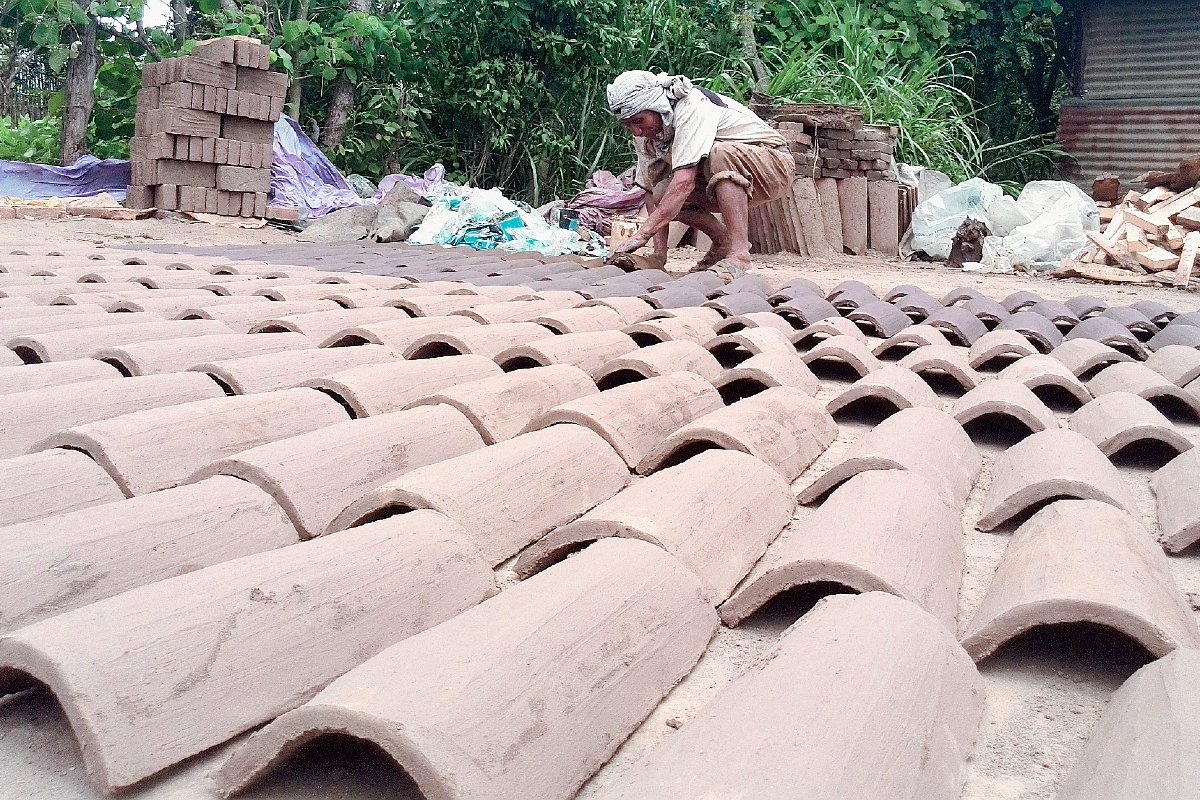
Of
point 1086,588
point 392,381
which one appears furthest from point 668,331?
point 1086,588

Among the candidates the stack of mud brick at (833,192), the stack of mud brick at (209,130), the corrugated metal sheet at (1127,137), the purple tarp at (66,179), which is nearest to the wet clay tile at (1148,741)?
the stack of mud brick at (833,192)

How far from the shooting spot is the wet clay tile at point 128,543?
1142 mm

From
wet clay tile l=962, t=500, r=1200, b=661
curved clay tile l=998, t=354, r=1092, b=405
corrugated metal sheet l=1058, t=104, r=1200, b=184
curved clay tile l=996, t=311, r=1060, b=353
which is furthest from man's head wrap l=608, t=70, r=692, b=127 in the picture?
corrugated metal sheet l=1058, t=104, r=1200, b=184

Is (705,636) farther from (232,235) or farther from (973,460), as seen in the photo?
(232,235)

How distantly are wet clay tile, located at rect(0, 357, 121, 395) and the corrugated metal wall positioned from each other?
14329 millimetres

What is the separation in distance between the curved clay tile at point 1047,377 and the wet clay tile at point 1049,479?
652 millimetres

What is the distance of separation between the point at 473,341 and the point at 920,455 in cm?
121

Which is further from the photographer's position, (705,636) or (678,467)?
(678,467)

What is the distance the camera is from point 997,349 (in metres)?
3.21

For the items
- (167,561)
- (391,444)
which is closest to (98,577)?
(167,561)

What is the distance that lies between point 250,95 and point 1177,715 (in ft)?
34.1

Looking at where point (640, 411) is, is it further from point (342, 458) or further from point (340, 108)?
point (340, 108)

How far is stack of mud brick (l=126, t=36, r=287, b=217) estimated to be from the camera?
9.57 m

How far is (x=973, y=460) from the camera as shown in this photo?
2.17m
